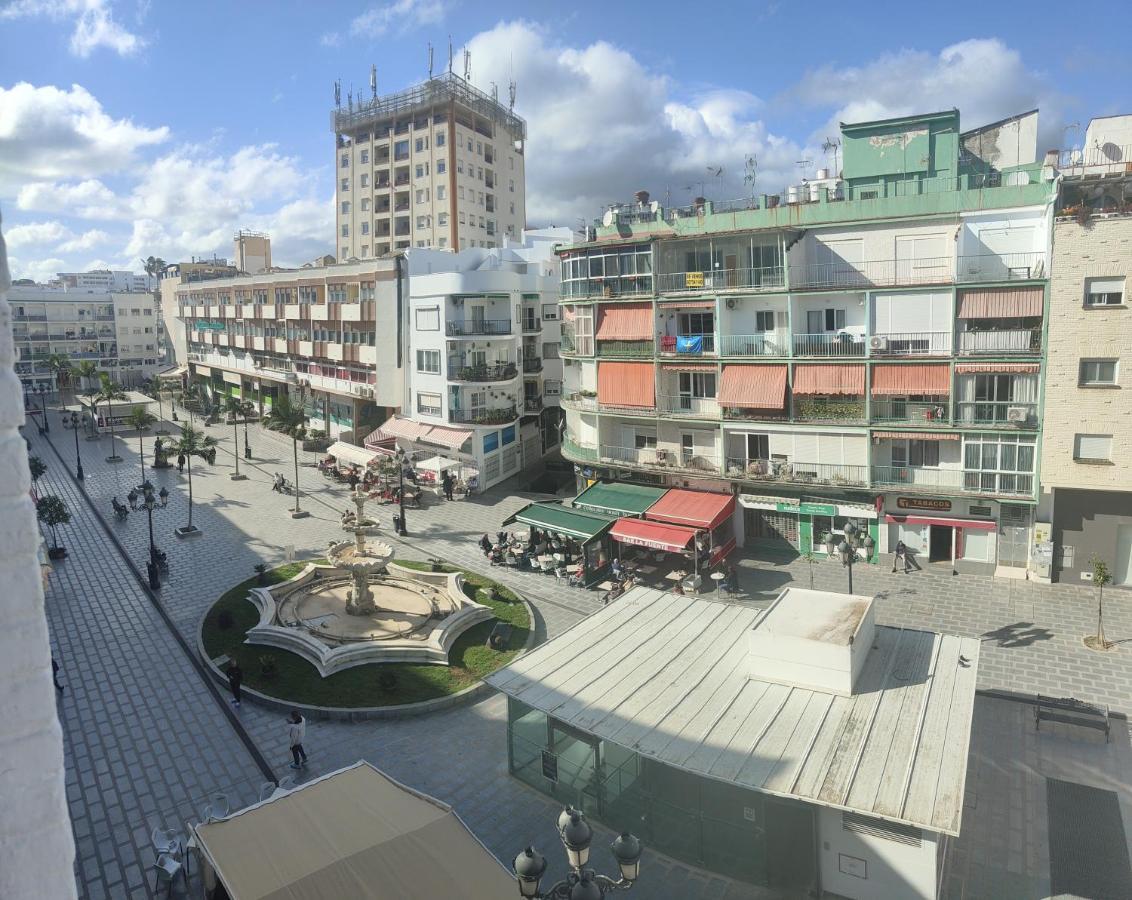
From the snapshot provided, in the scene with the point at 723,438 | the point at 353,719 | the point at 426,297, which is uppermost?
the point at 426,297

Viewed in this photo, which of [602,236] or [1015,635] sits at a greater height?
[602,236]

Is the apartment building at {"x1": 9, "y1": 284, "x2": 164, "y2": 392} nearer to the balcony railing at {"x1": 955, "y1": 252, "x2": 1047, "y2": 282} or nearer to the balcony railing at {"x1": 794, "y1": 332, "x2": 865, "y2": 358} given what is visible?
the balcony railing at {"x1": 794, "y1": 332, "x2": 865, "y2": 358}

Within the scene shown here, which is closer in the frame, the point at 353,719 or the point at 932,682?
the point at 932,682

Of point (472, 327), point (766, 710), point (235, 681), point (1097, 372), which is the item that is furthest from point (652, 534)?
point (472, 327)

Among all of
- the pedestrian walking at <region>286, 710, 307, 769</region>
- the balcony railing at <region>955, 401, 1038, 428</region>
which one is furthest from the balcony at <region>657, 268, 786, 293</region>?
the pedestrian walking at <region>286, 710, 307, 769</region>

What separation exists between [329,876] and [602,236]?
1144 inches

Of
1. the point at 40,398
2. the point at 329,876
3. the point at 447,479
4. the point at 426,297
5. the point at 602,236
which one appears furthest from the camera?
the point at 40,398

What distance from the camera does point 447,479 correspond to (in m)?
41.3

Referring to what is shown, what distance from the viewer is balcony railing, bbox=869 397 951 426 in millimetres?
28469

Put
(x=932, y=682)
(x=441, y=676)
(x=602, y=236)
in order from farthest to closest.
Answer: (x=602, y=236) → (x=441, y=676) → (x=932, y=682)

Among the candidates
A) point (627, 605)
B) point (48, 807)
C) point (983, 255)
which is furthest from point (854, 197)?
point (48, 807)

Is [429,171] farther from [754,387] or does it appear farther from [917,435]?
[917,435]

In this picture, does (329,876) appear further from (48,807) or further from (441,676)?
(441,676)

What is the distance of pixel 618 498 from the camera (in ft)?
108
